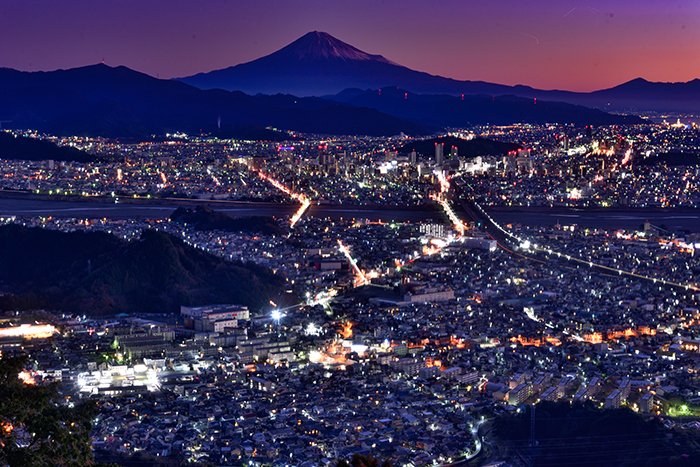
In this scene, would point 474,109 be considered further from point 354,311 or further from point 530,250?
point 354,311

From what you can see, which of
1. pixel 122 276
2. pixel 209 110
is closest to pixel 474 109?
pixel 209 110

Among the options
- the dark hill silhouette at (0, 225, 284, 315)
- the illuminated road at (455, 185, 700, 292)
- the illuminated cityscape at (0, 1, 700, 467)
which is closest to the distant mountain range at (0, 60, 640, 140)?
the illuminated cityscape at (0, 1, 700, 467)

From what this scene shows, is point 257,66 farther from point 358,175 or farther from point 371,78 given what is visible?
point 358,175

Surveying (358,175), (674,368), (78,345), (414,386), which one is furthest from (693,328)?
(358,175)

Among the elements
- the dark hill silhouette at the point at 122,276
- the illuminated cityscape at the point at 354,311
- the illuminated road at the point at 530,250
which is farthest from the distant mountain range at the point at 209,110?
the dark hill silhouette at the point at 122,276

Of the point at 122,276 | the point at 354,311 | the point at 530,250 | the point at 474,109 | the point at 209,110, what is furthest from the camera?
the point at 474,109

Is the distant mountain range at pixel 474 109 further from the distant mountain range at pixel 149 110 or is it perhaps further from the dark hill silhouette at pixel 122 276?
the dark hill silhouette at pixel 122 276
